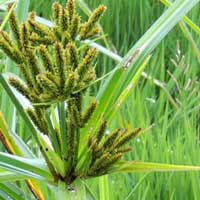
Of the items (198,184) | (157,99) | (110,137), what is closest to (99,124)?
(110,137)

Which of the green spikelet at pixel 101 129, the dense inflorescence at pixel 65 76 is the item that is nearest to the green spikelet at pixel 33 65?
the dense inflorescence at pixel 65 76

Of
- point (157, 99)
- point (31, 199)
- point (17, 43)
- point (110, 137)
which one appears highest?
point (17, 43)

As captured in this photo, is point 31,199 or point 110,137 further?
point 31,199

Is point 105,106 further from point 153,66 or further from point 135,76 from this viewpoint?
point 153,66

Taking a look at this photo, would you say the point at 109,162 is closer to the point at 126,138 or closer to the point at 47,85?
the point at 126,138

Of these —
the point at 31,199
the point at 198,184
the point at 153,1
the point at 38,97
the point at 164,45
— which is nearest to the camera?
the point at 38,97

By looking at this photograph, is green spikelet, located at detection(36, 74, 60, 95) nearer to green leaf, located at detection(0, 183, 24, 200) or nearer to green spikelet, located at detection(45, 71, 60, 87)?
green spikelet, located at detection(45, 71, 60, 87)
